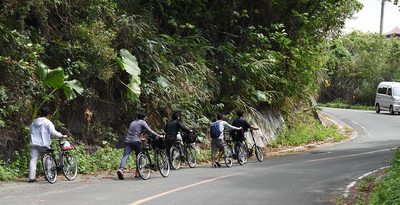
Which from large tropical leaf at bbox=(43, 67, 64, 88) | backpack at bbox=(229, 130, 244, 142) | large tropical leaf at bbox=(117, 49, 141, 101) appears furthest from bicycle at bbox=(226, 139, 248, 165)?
large tropical leaf at bbox=(43, 67, 64, 88)

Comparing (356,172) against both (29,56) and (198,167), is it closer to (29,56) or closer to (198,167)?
(198,167)

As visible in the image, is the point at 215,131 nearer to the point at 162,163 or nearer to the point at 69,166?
the point at 162,163

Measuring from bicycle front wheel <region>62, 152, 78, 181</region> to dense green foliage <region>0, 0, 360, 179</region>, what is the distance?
1517 millimetres

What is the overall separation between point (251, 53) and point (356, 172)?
9439 millimetres

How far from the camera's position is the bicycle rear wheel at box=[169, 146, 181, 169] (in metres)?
16.5

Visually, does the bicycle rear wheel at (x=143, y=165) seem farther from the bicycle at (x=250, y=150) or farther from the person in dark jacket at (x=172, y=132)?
the bicycle at (x=250, y=150)

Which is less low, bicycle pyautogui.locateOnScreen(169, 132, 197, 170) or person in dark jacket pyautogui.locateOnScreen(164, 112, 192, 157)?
person in dark jacket pyautogui.locateOnScreen(164, 112, 192, 157)

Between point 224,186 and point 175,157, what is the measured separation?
443 centimetres

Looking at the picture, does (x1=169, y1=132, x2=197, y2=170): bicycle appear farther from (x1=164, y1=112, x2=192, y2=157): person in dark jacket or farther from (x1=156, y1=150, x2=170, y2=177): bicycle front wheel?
(x1=156, y1=150, x2=170, y2=177): bicycle front wheel

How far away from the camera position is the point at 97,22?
16.7 m

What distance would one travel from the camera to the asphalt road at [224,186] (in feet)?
34.6

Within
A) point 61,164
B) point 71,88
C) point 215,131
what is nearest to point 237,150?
point 215,131

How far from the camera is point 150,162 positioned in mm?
14336

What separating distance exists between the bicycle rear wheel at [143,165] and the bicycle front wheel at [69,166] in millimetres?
1648
